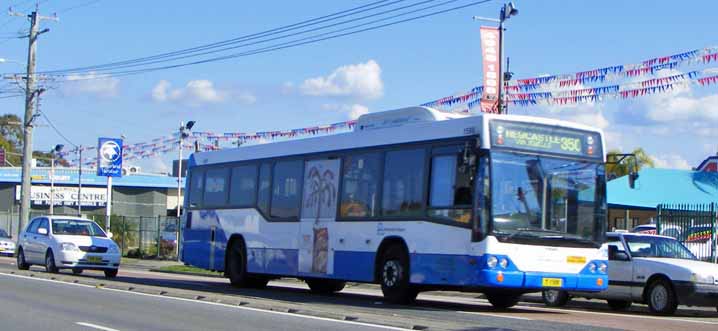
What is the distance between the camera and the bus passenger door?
19562 millimetres

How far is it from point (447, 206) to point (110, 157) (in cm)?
2897

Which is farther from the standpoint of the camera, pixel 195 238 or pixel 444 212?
pixel 195 238

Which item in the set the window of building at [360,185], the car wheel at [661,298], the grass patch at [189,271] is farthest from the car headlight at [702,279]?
the grass patch at [189,271]

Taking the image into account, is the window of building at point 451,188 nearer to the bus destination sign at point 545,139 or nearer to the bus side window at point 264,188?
the bus destination sign at point 545,139

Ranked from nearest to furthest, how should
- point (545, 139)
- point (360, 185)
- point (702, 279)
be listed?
point (545, 139), point (702, 279), point (360, 185)

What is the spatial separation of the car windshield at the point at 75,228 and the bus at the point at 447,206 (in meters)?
8.77

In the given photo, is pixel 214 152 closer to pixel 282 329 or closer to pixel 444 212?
pixel 444 212

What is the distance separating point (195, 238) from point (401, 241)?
28.7ft

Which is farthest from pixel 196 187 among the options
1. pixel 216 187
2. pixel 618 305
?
pixel 618 305

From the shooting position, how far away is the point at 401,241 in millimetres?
17547

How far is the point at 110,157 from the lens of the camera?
42.9m

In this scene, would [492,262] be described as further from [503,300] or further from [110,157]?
[110,157]

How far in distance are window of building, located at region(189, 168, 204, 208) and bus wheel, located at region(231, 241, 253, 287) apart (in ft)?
6.71

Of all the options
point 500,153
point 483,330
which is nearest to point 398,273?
point 500,153
